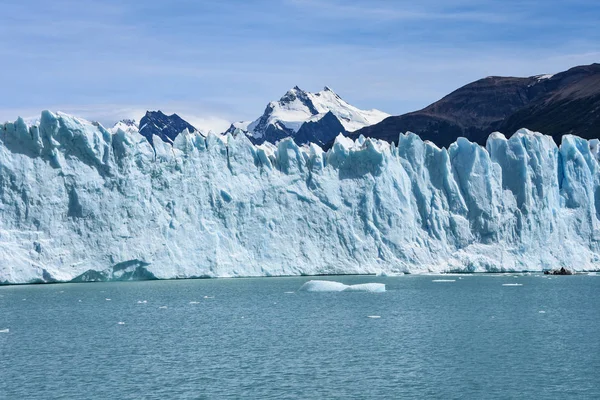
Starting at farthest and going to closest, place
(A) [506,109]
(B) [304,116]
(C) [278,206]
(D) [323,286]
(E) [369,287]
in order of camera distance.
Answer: (B) [304,116], (A) [506,109], (C) [278,206], (D) [323,286], (E) [369,287]

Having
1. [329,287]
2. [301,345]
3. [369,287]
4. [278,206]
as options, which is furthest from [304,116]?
[301,345]

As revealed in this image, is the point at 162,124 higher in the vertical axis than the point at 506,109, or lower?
higher

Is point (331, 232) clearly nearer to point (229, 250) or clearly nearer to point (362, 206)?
point (362, 206)

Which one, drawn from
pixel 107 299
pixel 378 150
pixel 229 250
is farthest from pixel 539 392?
pixel 378 150

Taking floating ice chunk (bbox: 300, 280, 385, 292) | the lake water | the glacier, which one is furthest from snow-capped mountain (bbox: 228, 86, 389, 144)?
the lake water

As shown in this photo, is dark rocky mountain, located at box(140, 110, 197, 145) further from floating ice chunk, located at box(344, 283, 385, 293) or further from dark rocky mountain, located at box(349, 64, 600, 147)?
floating ice chunk, located at box(344, 283, 385, 293)

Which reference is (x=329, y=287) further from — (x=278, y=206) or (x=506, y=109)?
(x=506, y=109)

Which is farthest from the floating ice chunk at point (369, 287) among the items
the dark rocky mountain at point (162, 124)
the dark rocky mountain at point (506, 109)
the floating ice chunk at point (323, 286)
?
the dark rocky mountain at point (162, 124)
